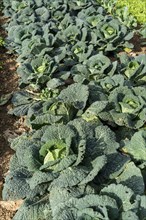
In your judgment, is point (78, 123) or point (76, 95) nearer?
point (78, 123)

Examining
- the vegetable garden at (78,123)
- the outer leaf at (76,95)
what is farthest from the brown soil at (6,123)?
the outer leaf at (76,95)

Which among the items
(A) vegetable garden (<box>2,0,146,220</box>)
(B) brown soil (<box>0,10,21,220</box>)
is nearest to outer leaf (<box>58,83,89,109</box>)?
(A) vegetable garden (<box>2,0,146,220</box>)

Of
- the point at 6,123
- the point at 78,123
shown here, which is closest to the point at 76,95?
the point at 78,123

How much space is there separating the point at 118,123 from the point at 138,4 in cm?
621

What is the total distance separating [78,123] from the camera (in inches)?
179

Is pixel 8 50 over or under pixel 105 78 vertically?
under

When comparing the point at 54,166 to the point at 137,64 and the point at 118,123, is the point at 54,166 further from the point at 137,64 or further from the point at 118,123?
the point at 137,64

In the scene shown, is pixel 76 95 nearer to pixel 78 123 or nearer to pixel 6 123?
pixel 78 123

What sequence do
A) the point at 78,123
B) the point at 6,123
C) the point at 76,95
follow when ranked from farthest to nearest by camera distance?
the point at 6,123
the point at 76,95
the point at 78,123

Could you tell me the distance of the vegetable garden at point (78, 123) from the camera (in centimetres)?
397

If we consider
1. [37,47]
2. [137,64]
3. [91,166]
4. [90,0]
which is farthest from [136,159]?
[90,0]

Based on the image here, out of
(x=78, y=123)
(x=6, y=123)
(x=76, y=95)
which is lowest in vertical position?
(x=6, y=123)

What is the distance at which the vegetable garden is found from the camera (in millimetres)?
3973

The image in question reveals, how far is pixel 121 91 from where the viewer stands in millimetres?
5570
